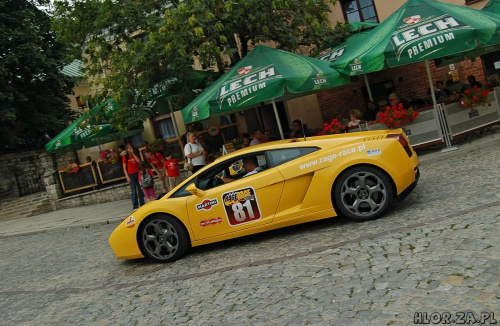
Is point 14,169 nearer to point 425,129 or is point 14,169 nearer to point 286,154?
point 425,129

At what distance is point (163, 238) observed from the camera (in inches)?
266

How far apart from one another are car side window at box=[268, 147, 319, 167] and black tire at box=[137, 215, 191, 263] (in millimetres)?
1600

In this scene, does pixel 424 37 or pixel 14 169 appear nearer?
pixel 424 37

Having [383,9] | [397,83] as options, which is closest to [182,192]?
[397,83]

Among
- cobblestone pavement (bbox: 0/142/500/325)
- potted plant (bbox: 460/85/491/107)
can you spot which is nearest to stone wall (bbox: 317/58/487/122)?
potted plant (bbox: 460/85/491/107)

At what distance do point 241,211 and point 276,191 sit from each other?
0.57 metres

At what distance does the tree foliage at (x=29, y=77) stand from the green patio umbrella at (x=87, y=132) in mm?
4857

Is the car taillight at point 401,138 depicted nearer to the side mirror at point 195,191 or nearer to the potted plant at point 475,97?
the side mirror at point 195,191

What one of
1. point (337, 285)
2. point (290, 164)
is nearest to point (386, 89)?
point (290, 164)

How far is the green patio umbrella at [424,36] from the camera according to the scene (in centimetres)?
948

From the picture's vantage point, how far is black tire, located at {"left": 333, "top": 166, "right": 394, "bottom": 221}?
6133 mm

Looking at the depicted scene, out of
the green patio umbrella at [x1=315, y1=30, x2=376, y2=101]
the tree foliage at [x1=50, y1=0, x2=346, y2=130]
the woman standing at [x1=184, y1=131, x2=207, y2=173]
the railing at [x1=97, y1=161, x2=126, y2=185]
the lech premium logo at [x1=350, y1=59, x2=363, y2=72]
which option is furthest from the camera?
the railing at [x1=97, y1=161, x2=126, y2=185]

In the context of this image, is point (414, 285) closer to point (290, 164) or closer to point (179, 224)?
point (290, 164)

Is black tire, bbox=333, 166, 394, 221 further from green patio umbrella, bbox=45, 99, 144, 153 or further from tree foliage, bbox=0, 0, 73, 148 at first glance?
tree foliage, bbox=0, 0, 73, 148
